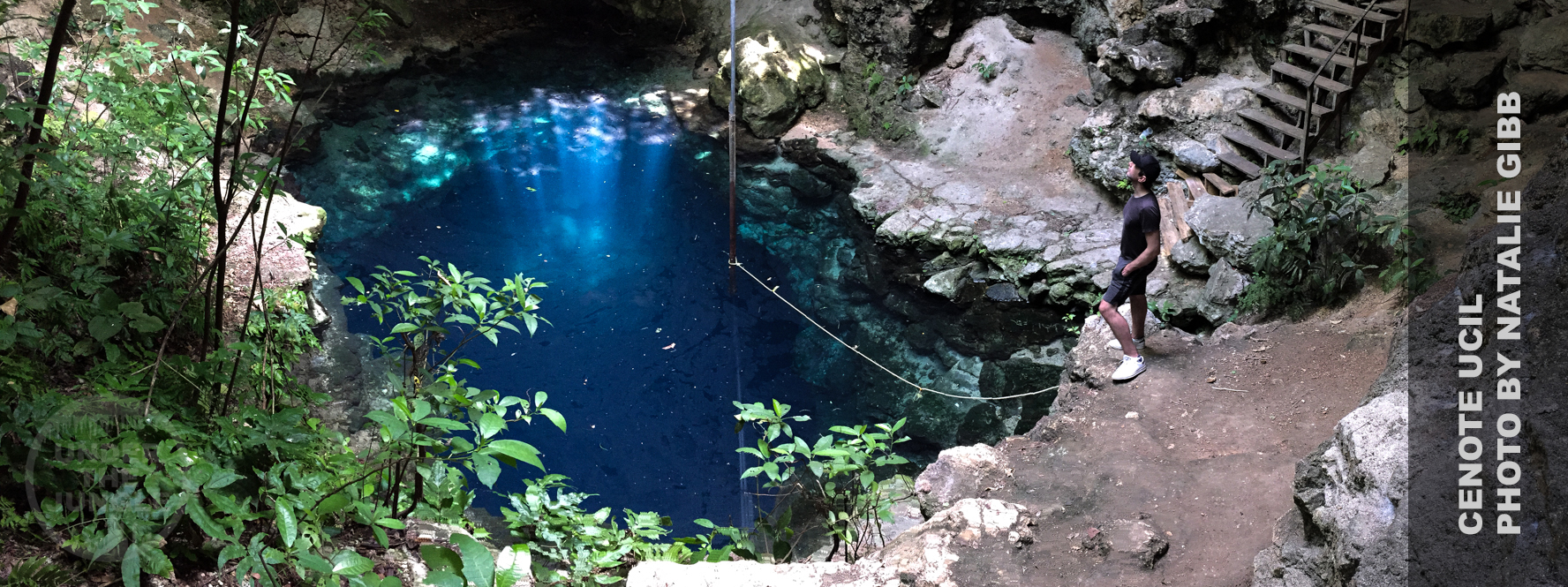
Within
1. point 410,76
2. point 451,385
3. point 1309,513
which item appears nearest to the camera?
point 1309,513

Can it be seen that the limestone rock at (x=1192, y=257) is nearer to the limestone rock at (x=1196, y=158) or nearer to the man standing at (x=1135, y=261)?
the limestone rock at (x=1196, y=158)

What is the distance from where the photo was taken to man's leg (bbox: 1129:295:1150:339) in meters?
4.85

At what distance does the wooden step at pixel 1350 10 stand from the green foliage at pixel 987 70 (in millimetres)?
3157

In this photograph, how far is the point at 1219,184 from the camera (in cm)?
716

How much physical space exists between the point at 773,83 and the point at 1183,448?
22.8 ft

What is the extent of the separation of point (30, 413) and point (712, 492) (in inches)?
142

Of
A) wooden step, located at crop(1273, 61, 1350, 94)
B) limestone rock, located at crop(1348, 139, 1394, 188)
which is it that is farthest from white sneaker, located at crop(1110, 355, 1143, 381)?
wooden step, located at crop(1273, 61, 1350, 94)

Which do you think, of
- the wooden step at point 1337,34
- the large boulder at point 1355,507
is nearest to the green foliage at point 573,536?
the large boulder at point 1355,507

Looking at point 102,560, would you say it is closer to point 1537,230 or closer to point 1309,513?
point 1309,513

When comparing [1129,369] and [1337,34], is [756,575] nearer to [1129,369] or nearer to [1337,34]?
[1129,369]

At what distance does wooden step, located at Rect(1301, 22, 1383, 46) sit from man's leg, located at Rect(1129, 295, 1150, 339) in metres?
3.42

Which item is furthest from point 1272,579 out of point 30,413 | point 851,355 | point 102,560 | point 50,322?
point 851,355

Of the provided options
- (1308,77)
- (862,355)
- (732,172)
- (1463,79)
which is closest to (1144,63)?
(1308,77)

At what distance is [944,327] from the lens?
730 cm
